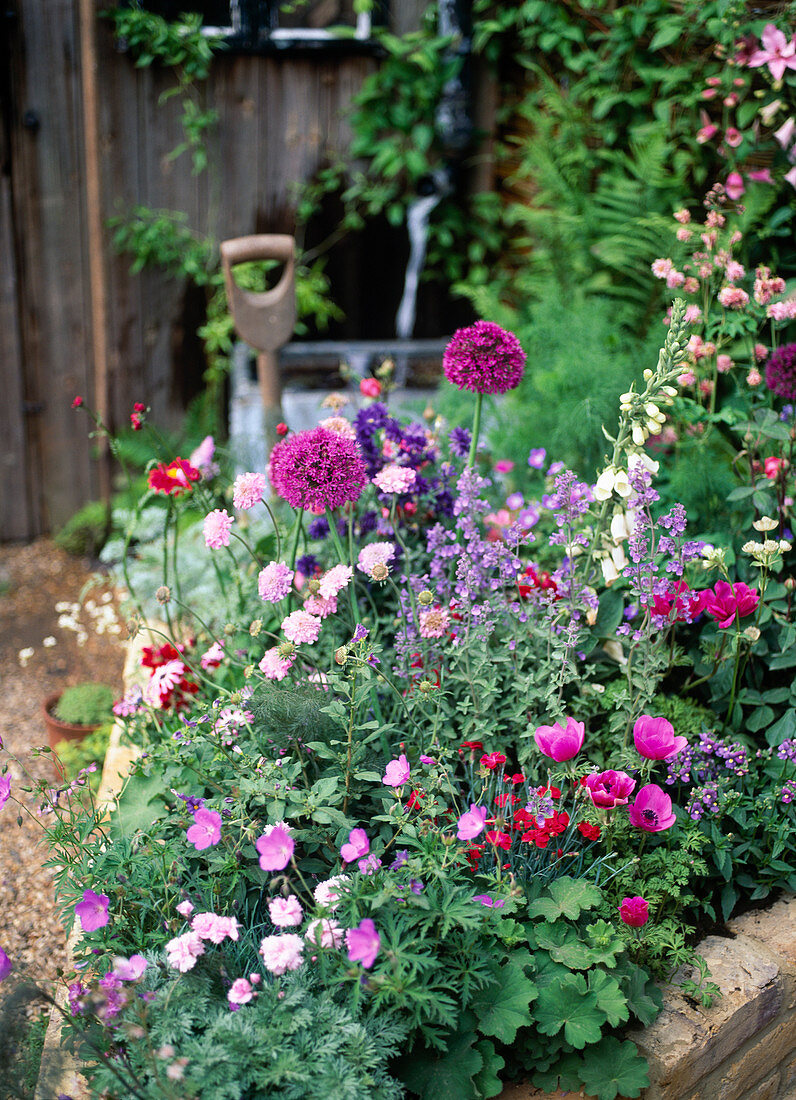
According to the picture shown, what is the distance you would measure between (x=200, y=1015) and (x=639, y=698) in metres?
0.94

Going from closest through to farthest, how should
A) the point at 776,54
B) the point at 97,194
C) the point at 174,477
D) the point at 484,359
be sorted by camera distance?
1. the point at 484,359
2. the point at 174,477
3. the point at 776,54
4. the point at 97,194

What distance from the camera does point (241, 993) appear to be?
48.8 inches

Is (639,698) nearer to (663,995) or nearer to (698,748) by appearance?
(698,748)

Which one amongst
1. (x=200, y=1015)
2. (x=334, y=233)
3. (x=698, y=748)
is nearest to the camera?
(x=200, y=1015)

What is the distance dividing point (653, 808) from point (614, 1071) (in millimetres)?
409

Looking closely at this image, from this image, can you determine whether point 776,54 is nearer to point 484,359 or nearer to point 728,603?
point 484,359

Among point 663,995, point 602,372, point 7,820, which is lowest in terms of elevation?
point 7,820

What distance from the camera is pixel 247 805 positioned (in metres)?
1.54

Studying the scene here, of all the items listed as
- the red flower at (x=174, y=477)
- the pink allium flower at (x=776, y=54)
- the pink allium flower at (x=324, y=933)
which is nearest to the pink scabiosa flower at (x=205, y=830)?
the pink allium flower at (x=324, y=933)

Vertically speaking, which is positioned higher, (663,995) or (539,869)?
(539,869)

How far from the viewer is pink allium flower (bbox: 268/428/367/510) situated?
159cm

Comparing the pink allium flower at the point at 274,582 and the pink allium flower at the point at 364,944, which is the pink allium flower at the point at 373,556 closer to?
the pink allium flower at the point at 274,582

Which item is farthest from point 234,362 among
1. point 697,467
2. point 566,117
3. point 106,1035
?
point 106,1035

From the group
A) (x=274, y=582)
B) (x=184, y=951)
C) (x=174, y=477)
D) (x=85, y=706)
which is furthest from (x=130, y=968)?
(x=85, y=706)
